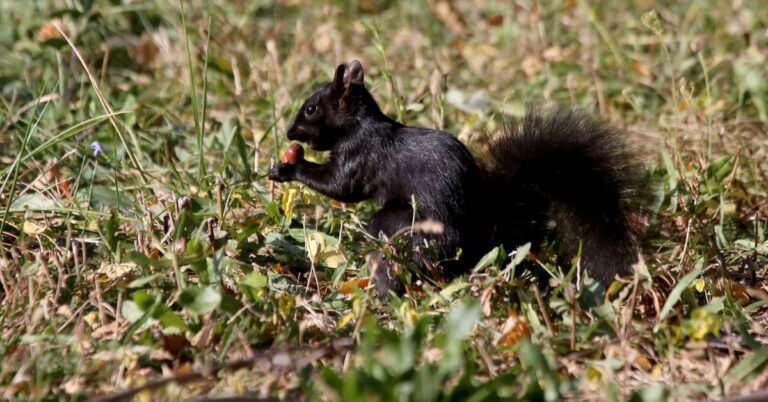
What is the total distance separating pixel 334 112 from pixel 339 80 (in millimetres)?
105

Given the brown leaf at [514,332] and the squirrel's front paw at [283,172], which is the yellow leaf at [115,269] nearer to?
the squirrel's front paw at [283,172]

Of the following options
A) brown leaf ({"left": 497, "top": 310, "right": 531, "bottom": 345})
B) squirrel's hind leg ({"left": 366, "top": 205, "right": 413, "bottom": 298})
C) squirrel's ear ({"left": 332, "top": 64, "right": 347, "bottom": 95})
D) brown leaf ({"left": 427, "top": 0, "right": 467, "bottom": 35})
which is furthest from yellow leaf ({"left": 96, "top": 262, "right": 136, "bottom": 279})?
brown leaf ({"left": 427, "top": 0, "right": 467, "bottom": 35})

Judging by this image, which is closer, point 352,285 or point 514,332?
point 514,332

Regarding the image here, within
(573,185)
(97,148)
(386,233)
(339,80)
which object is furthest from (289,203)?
(573,185)

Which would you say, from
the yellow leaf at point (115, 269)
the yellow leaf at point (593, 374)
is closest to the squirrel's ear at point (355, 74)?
the yellow leaf at point (115, 269)

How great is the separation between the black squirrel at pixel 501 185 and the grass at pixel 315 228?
9 cm

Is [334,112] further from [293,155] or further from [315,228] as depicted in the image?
[315,228]

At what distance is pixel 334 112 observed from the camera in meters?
3.45

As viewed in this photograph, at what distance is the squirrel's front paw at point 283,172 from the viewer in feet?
10.9

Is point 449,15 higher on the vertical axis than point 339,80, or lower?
lower

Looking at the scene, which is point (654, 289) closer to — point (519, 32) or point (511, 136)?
point (511, 136)

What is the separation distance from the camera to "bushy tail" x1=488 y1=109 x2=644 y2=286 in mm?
2939

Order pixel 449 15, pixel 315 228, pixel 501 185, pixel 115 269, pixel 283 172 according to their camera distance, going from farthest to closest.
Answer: pixel 449 15
pixel 315 228
pixel 283 172
pixel 501 185
pixel 115 269

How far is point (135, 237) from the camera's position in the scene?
3.21m
